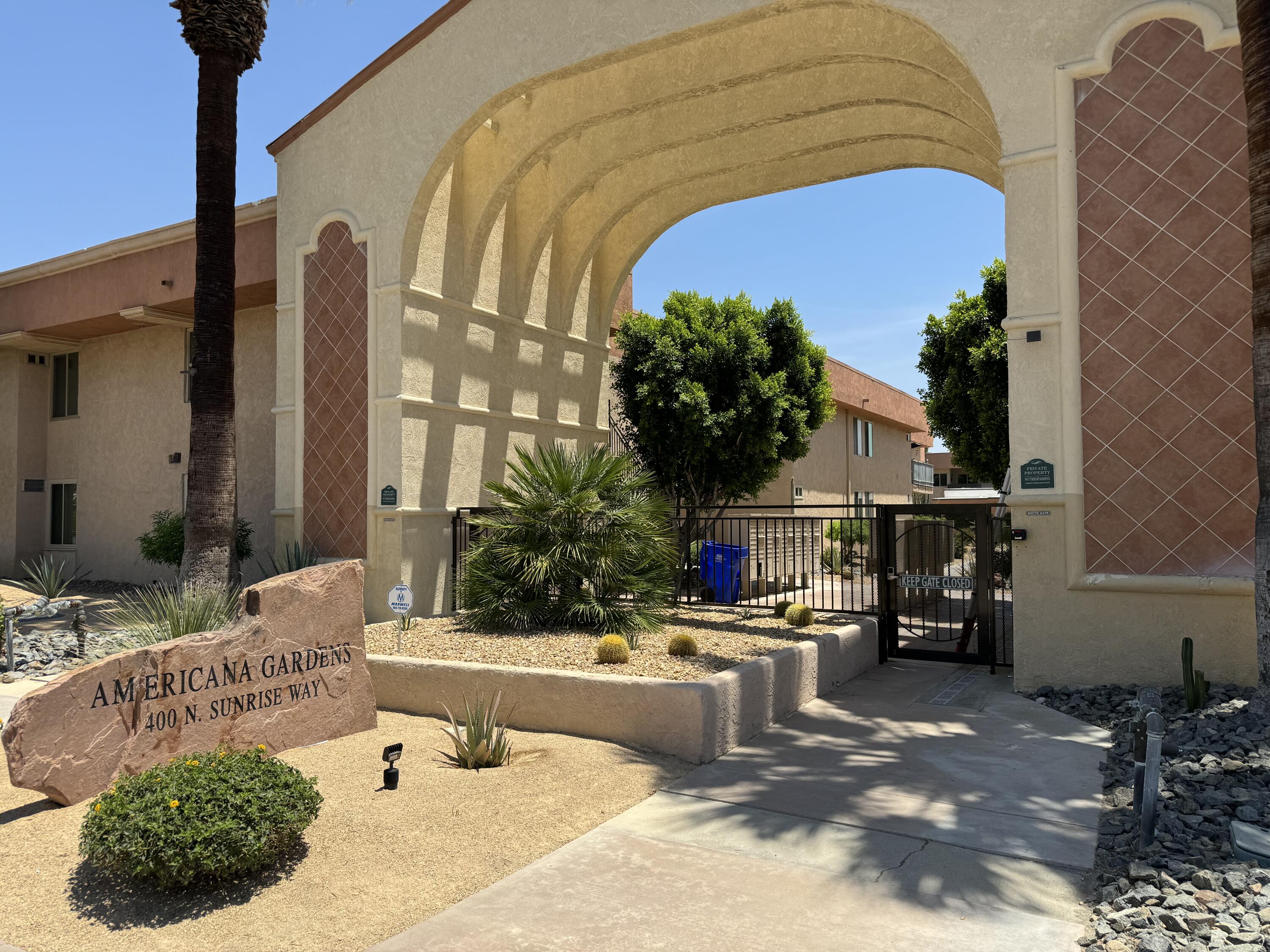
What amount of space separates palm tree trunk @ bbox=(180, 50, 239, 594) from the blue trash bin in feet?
24.7

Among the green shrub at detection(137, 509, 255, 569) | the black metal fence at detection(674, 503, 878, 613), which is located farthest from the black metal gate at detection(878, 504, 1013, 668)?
the green shrub at detection(137, 509, 255, 569)

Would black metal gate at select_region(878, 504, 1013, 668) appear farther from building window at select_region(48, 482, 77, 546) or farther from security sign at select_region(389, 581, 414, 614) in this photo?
building window at select_region(48, 482, 77, 546)

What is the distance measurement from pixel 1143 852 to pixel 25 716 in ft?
21.8

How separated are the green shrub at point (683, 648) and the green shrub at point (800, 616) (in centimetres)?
258

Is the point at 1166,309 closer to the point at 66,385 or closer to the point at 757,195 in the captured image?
the point at 757,195

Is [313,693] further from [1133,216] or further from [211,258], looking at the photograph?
[1133,216]

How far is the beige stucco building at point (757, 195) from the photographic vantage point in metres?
8.44

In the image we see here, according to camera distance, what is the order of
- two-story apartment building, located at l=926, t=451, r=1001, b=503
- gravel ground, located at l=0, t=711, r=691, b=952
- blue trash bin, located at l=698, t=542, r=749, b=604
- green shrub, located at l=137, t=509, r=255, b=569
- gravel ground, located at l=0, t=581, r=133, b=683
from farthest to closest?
two-story apartment building, located at l=926, t=451, r=1001, b=503
blue trash bin, located at l=698, t=542, r=749, b=604
green shrub, located at l=137, t=509, r=255, b=569
gravel ground, located at l=0, t=581, r=133, b=683
gravel ground, located at l=0, t=711, r=691, b=952

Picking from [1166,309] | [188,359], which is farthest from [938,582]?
[188,359]

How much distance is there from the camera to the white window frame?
19.8 metres

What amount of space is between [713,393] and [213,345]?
10248 mm

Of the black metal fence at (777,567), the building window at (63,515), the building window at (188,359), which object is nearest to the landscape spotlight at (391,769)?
the black metal fence at (777,567)

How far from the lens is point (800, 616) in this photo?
11156 millimetres

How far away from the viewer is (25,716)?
5.69 metres
